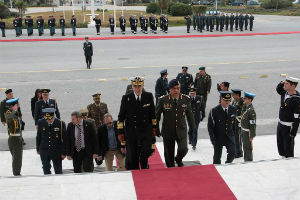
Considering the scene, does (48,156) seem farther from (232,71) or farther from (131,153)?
(232,71)

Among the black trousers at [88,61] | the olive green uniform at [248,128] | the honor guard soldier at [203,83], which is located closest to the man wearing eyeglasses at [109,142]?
the olive green uniform at [248,128]

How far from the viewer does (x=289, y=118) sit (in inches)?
279

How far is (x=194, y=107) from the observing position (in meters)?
9.02

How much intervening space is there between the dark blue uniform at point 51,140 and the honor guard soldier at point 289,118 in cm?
400

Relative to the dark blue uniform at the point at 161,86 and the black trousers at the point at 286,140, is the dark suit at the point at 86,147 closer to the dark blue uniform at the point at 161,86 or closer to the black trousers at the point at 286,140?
the black trousers at the point at 286,140

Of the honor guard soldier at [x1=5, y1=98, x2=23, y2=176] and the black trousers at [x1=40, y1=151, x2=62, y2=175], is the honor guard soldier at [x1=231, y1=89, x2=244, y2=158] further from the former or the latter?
the honor guard soldier at [x1=5, y1=98, x2=23, y2=176]

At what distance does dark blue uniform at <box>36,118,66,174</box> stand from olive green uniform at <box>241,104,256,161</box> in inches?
136

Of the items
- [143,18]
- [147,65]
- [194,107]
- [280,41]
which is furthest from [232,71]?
[143,18]

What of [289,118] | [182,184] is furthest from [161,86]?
[182,184]

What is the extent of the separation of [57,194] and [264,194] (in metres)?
2.57

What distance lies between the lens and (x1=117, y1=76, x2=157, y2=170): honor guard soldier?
19.9ft

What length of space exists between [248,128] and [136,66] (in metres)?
11.7

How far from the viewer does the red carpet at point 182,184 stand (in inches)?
191

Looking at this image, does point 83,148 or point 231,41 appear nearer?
point 83,148
